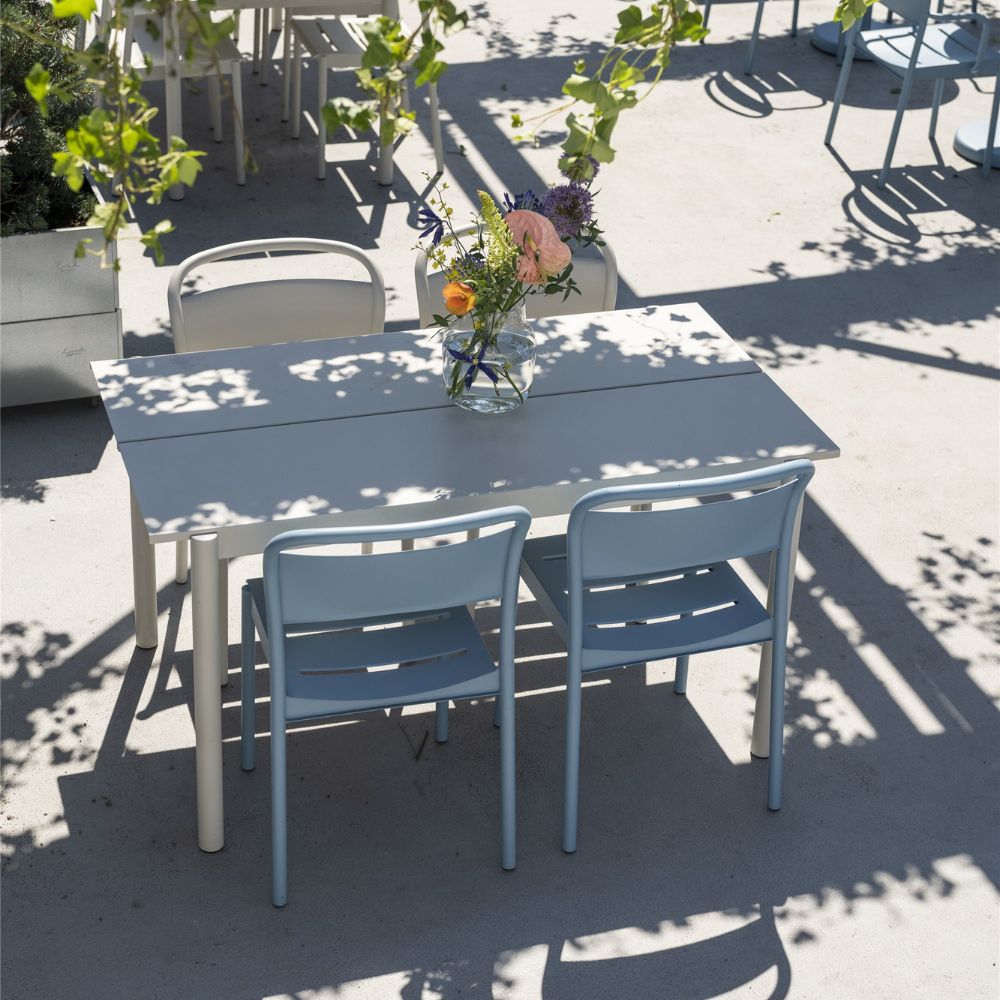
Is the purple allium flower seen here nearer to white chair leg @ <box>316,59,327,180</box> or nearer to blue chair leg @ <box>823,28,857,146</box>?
white chair leg @ <box>316,59,327,180</box>

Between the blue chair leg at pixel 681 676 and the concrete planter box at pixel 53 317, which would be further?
the concrete planter box at pixel 53 317

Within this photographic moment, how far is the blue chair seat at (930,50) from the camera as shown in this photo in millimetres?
6645

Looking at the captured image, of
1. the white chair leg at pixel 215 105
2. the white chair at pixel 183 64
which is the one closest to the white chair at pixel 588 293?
the white chair at pixel 183 64

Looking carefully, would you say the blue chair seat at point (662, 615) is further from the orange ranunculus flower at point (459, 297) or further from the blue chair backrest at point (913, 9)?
the blue chair backrest at point (913, 9)

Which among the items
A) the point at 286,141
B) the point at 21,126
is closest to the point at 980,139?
the point at 286,141

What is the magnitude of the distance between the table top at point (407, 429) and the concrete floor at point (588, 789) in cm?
78

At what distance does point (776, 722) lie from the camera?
3.38 meters

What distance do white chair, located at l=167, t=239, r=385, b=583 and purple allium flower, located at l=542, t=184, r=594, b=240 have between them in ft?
2.64

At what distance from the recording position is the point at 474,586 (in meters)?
2.96

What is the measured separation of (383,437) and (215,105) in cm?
397

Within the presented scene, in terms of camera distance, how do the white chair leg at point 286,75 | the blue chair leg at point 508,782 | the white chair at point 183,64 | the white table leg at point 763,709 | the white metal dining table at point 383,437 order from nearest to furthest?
the white metal dining table at point 383,437 → the blue chair leg at point 508,782 → the white table leg at point 763,709 → the white chair at point 183,64 → the white chair leg at point 286,75

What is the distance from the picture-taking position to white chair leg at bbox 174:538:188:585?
4043 mm

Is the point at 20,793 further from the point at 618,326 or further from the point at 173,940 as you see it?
the point at 618,326

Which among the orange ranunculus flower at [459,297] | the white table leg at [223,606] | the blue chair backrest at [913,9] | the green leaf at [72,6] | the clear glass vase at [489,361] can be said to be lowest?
the white table leg at [223,606]
